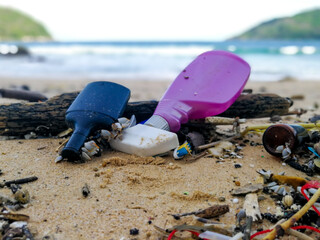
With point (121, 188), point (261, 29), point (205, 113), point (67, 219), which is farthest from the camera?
point (261, 29)

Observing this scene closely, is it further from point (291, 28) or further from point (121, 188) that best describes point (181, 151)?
point (291, 28)

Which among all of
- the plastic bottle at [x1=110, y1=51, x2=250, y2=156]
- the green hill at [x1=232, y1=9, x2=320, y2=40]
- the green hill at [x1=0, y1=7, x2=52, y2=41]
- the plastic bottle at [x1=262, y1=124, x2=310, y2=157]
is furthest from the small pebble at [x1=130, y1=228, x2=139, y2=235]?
the green hill at [x1=0, y1=7, x2=52, y2=41]

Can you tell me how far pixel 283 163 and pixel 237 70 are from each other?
41.5 inches

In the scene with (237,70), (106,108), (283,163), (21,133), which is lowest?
(21,133)

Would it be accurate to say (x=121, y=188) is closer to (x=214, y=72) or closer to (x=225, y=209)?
(x=225, y=209)

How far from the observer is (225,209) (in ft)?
→ 5.30

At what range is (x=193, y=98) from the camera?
259 centimetres

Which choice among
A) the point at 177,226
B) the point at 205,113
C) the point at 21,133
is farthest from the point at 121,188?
the point at 21,133

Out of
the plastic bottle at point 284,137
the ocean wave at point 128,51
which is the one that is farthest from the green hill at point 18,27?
the plastic bottle at point 284,137

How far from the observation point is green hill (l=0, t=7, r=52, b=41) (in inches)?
2913

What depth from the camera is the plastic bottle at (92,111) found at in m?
2.15

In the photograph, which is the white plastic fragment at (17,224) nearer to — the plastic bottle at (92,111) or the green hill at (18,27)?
the plastic bottle at (92,111)

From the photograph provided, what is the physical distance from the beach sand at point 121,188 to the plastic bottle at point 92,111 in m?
0.15

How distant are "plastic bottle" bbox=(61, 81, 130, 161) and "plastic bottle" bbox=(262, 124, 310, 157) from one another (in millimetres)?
1040
